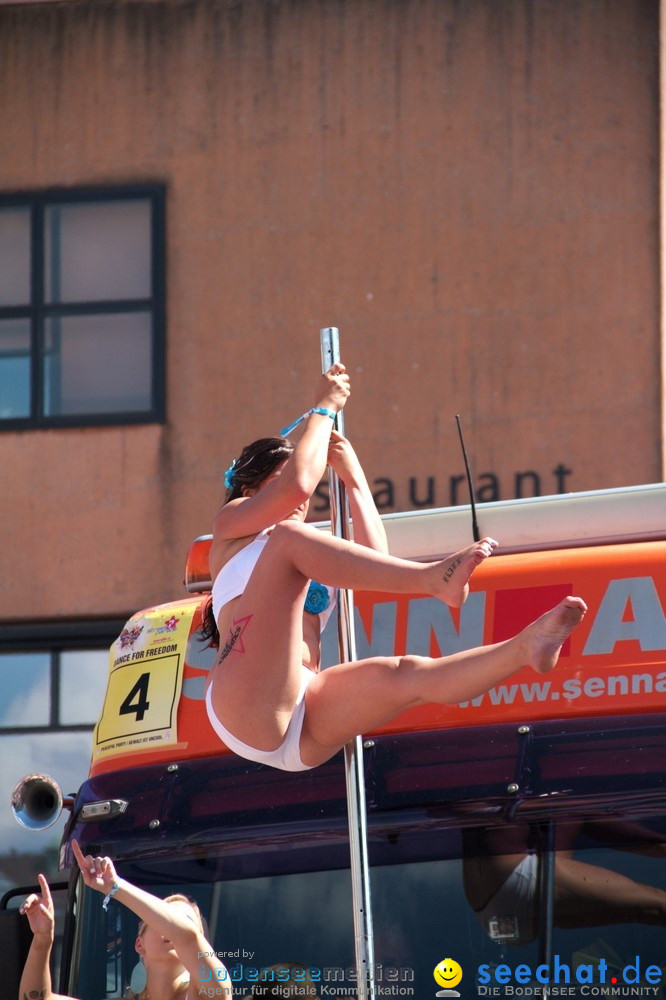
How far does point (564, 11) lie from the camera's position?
11766 mm

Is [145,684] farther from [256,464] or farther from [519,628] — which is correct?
[519,628]

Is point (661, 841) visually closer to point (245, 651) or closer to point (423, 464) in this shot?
point (245, 651)

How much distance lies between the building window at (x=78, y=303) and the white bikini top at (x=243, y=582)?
763 centimetres

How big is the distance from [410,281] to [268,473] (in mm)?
7152

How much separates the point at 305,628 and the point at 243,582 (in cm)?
26

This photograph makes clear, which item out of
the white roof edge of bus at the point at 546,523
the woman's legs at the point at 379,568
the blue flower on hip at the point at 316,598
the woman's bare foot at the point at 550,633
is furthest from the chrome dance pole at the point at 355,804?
the white roof edge of bus at the point at 546,523

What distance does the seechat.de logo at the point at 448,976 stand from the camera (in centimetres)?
455

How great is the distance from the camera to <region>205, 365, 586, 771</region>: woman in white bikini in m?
3.99

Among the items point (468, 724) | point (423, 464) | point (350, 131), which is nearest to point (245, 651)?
point (468, 724)

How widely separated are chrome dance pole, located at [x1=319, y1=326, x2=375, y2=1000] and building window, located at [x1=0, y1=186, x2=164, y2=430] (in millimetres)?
7521

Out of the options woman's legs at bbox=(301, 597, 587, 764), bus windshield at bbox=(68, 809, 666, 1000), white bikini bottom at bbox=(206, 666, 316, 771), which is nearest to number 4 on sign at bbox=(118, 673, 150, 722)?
bus windshield at bbox=(68, 809, 666, 1000)

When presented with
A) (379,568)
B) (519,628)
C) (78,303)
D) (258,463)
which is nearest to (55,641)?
(78,303)

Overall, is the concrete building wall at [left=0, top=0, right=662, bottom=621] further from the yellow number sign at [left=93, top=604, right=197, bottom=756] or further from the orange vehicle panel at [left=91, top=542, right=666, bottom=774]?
the orange vehicle panel at [left=91, top=542, right=666, bottom=774]

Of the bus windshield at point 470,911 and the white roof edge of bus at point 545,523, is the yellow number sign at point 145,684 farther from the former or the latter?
the white roof edge of bus at point 545,523
